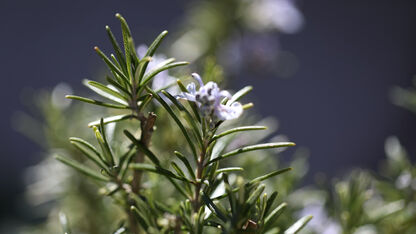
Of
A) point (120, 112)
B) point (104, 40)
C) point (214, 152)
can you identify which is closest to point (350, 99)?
point (104, 40)

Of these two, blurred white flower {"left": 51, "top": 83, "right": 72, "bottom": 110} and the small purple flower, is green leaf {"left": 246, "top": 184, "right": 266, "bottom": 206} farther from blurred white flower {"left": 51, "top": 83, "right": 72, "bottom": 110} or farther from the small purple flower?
blurred white flower {"left": 51, "top": 83, "right": 72, "bottom": 110}

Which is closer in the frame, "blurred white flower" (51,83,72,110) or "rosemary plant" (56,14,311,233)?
"rosemary plant" (56,14,311,233)

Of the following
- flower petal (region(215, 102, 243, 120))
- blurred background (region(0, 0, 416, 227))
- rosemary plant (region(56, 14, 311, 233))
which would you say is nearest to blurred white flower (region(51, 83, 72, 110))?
rosemary plant (region(56, 14, 311, 233))

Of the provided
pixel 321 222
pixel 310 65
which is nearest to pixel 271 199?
pixel 321 222

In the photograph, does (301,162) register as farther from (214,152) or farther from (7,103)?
(7,103)

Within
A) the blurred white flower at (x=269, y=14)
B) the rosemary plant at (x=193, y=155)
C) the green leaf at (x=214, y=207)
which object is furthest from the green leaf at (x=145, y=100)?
the blurred white flower at (x=269, y=14)

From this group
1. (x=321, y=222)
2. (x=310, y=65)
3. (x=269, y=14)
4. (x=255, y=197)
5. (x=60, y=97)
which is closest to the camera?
(x=255, y=197)

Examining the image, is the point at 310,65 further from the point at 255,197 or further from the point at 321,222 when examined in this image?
the point at 255,197
